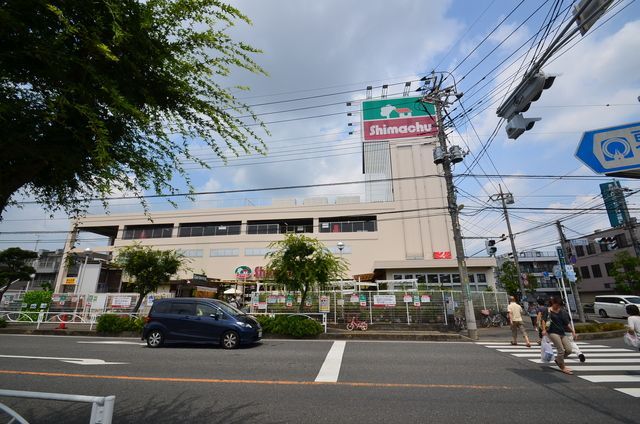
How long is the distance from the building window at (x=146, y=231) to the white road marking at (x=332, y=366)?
31692mm

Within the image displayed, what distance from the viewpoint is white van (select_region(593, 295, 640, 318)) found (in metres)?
22.3

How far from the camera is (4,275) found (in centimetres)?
2036

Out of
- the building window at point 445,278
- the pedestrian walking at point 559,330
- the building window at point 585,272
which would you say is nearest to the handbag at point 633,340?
the pedestrian walking at point 559,330

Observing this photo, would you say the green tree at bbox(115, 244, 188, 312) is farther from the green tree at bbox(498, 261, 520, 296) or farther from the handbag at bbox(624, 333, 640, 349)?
the green tree at bbox(498, 261, 520, 296)

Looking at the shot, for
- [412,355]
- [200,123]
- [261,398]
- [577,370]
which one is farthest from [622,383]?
[200,123]

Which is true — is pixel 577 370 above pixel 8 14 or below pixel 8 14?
below

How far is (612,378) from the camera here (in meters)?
6.74

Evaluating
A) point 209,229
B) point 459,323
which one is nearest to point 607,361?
point 459,323

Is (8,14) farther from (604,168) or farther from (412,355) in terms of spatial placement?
(412,355)

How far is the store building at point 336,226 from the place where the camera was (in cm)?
3206

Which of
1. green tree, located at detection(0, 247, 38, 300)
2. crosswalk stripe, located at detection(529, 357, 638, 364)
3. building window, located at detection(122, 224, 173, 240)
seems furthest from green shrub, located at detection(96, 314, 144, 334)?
building window, located at detection(122, 224, 173, 240)

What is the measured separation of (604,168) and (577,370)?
Result: 5585mm

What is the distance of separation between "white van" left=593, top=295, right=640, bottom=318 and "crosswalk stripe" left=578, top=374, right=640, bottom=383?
806 inches

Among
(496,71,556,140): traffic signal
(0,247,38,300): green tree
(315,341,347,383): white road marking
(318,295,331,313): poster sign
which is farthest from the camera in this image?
(0,247,38,300): green tree
